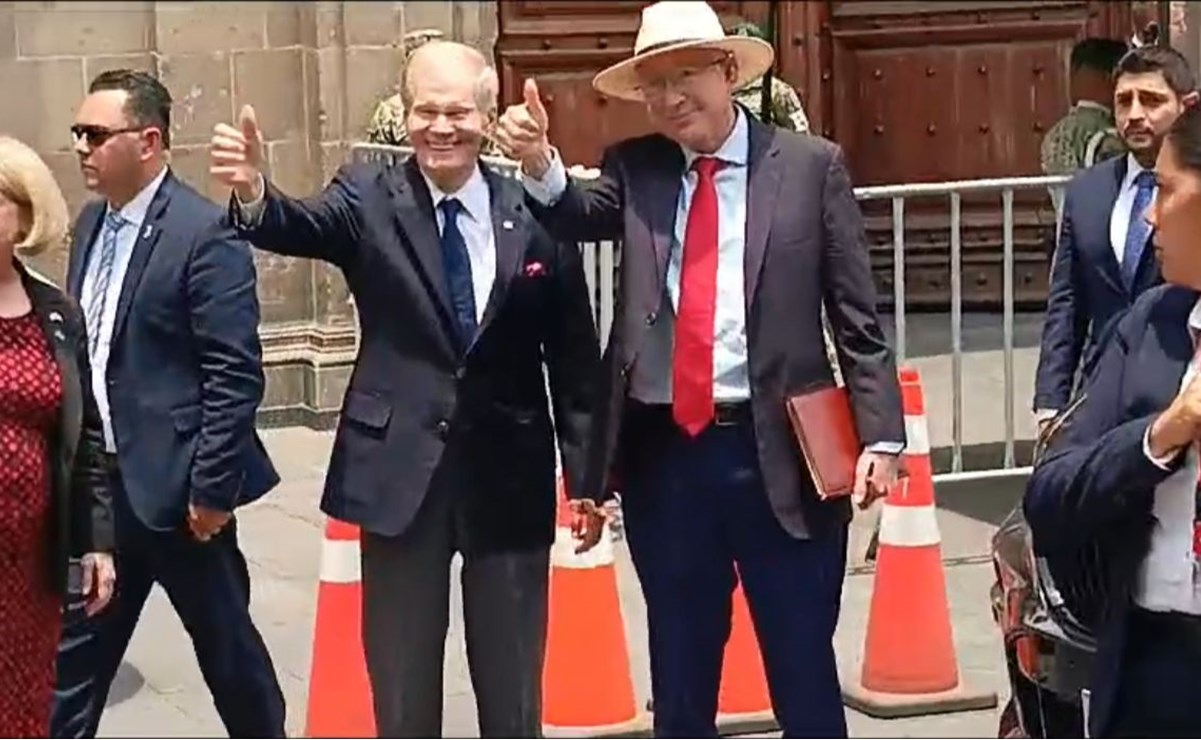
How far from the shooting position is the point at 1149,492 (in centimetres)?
408

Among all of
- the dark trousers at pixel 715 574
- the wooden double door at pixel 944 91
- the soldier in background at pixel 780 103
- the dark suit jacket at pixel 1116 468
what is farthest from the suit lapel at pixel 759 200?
the wooden double door at pixel 944 91

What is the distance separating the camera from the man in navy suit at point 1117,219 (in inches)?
265

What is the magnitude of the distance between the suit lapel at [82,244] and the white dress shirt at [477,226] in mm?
999

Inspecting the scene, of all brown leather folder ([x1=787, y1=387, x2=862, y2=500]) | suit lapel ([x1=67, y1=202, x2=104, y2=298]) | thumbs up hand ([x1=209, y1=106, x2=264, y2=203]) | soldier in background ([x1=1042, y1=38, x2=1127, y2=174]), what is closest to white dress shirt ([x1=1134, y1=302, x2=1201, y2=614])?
brown leather folder ([x1=787, y1=387, x2=862, y2=500])

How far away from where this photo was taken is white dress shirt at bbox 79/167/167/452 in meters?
Answer: 5.92

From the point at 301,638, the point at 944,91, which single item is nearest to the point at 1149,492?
the point at 301,638

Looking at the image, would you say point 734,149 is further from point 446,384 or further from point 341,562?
point 341,562

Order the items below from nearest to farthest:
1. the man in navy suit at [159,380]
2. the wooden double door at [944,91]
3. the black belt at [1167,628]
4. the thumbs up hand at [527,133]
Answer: the black belt at [1167,628]
the thumbs up hand at [527,133]
the man in navy suit at [159,380]
the wooden double door at [944,91]

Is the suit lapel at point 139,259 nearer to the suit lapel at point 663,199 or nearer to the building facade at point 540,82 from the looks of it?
the suit lapel at point 663,199

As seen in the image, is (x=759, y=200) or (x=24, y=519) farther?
(x=759, y=200)

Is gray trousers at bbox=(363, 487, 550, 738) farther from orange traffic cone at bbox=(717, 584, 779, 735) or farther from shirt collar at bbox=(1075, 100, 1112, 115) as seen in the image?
shirt collar at bbox=(1075, 100, 1112, 115)

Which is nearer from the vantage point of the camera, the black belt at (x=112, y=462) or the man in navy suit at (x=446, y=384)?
the man in navy suit at (x=446, y=384)

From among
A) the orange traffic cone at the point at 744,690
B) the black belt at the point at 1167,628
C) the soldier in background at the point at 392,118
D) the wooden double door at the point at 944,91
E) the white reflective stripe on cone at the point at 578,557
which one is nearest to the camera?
the black belt at the point at 1167,628

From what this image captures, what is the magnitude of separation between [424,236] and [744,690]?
6.92 feet
